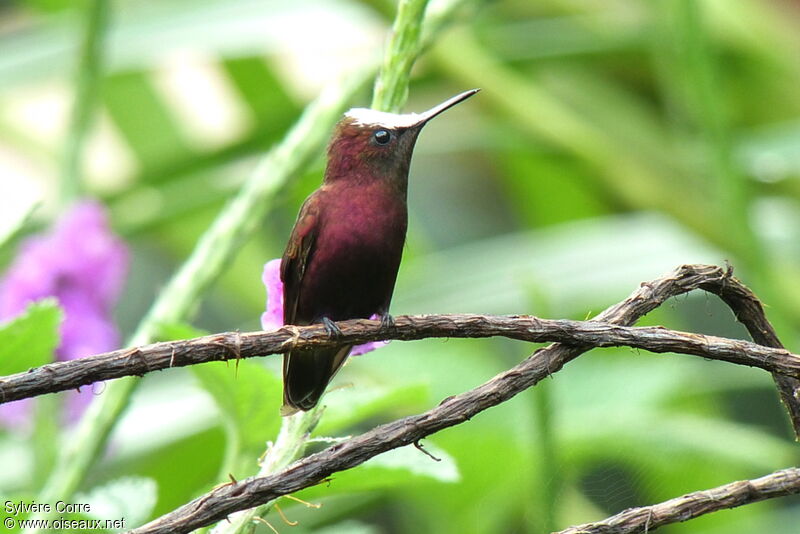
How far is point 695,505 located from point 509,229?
2.83 m

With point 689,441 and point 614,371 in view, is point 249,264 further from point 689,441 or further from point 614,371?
point 689,441

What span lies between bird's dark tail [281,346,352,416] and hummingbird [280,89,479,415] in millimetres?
85

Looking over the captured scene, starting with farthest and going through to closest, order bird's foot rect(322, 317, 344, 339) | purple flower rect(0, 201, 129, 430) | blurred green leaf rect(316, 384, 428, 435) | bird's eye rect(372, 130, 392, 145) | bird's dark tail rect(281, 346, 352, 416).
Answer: purple flower rect(0, 201, 129, 430)
bird's eye rect(372, 130, 392, 145)
blurred green leaf rect(316, 384, 428, 435)
bird's dark tail rect(281, 346, 352, 416)
bird's foot rect(322, 317, 344, 339)

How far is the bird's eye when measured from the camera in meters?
0.96

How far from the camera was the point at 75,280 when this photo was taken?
1.22 meters

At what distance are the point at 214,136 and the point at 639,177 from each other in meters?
2.09

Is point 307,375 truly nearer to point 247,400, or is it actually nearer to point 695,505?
point 247,400

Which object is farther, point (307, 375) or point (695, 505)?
point (307, 375)

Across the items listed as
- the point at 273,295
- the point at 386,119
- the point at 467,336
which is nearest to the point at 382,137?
the point at 386,119

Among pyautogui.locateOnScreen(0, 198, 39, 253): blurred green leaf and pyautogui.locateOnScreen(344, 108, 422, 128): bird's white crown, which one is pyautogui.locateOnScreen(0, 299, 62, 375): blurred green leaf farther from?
pyautogui.locateOnScreen(344, 108, 422, 128): bird's white crown

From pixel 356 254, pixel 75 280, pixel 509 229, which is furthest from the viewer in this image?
pixel 509 229

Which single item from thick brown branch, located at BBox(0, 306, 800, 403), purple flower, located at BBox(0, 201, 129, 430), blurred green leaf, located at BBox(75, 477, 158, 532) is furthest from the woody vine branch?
purple flower, located at BBox(0, 201, 129, 430)

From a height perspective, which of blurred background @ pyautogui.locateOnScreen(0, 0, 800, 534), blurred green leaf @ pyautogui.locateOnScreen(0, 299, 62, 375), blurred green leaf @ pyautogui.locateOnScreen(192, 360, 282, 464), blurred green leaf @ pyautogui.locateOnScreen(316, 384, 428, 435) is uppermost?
blurred green leaf @ pyautogui.locateOnScreen(0, 299, 62, 375)

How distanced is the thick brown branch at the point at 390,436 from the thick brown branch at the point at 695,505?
0.08m
